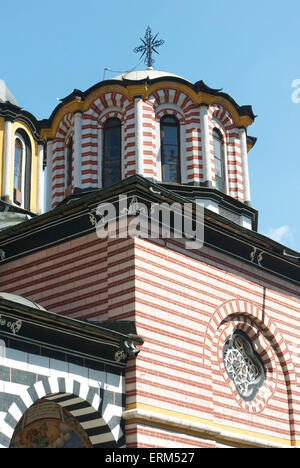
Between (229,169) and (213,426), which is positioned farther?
(229,169)

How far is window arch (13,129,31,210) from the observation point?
2375 centimetres

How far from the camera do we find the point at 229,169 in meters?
21.7

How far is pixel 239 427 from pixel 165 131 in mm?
7819

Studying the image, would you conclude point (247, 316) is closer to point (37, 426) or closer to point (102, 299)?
point (102, 299)

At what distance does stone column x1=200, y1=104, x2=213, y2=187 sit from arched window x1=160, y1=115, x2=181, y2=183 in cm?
65

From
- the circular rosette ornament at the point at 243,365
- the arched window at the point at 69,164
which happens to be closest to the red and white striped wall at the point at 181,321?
the circular rosette ornament at the point at 243,365

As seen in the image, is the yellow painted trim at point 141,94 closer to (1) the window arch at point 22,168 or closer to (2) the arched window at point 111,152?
(2) the arched window at point 111,152

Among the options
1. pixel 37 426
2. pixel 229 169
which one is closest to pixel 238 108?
pixel 229 169

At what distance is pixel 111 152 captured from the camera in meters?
20.9

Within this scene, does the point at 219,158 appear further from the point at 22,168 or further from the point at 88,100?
the point at 22,168

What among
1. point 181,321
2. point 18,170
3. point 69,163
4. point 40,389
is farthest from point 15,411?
point 18,170

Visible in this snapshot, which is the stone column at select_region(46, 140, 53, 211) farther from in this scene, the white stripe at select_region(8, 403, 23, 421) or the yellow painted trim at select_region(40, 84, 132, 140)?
the white stripe at select_region(8, 403, 23, 421)
